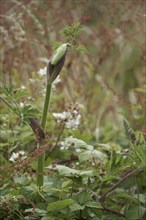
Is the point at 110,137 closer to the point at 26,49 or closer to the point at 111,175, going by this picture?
the point at 26,49

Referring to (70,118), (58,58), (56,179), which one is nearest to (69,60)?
(70,118)

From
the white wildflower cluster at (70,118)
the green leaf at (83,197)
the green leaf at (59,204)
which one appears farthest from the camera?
the white wildflower cluster at (70,118)

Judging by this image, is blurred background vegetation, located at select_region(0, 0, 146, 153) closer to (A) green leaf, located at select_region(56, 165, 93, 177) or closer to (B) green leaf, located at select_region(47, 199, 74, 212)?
(A) green leaf, located at select_region(56, 165, 93, 177)

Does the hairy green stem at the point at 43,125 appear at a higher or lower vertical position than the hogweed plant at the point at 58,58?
lower

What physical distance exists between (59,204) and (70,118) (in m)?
0.53

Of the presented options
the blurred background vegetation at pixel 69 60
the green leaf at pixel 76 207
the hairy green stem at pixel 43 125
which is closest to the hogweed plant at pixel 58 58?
the hairy green stem at pixel 43 125

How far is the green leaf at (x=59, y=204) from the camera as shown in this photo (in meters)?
1.37

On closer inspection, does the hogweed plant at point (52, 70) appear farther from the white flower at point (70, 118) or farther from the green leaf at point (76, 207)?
the white flower at point (70, 118)

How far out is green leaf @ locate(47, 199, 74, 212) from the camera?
1368 millimetres

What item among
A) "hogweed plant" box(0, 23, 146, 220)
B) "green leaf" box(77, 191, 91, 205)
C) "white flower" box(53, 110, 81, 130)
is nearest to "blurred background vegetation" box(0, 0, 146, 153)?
"white flower" box(53, 110, 81, 130)

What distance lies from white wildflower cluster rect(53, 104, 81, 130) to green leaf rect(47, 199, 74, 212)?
0.50 metres

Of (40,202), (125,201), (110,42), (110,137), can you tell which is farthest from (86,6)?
(40,202)

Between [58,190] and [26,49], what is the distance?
1560mm

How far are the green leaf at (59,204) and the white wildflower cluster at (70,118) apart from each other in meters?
0.50
